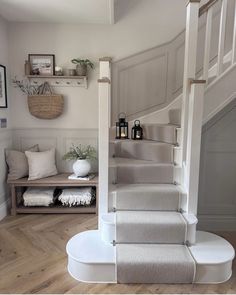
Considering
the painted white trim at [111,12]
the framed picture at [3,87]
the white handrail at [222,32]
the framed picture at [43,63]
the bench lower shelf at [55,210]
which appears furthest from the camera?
the framed picture at [43,63]

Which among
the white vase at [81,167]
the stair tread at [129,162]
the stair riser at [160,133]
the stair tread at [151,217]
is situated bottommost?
the stair tread at [151,217]

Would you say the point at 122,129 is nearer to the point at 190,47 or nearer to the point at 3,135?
the point at 190,47

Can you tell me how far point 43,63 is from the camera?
10.8ft

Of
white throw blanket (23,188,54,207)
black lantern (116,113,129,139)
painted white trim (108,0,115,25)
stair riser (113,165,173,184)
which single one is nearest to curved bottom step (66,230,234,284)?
stair riser (113,165,173,184)

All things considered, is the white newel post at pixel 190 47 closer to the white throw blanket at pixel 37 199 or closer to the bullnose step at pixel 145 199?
the bullnose step at pixel 145 199

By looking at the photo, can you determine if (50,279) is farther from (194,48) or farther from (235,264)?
(194,48)

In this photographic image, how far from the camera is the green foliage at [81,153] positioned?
3256 mm

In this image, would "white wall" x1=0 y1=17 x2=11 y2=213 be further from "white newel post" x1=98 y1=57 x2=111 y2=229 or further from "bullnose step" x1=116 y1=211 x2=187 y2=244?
"bullnose step" x1=116 y1=211 x2=187 y2=244

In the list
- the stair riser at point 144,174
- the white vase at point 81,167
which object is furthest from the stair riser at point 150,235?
the white vase at point 81,167

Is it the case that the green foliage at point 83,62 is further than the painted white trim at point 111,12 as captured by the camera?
Yes

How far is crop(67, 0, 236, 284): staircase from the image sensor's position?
1.96 m

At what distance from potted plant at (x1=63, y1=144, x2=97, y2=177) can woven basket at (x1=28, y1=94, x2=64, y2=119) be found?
0.59 meters

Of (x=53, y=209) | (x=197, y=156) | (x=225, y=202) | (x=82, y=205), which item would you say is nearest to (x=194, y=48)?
(x=197, y=156)

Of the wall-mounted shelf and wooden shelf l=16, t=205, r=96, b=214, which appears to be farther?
the wall-mounted shelf
